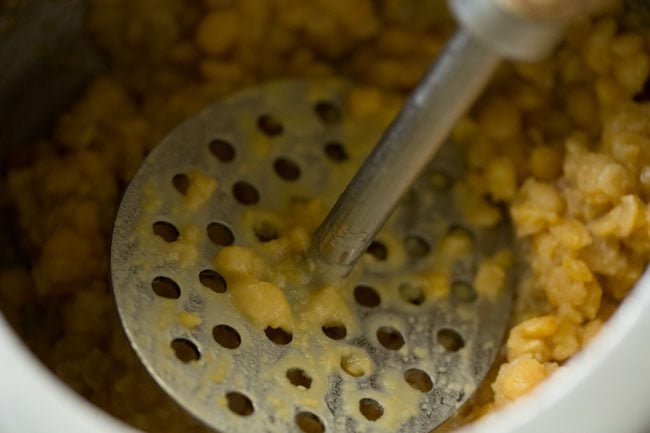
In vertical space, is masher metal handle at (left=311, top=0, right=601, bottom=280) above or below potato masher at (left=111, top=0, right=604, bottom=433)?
above

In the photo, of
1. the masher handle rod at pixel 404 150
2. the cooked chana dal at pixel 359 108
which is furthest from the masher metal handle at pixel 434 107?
the cooked chana dal at pixel 359 108

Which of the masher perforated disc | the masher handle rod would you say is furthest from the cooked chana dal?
the masher handle rod

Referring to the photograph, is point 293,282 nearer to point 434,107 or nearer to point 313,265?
point 313,265

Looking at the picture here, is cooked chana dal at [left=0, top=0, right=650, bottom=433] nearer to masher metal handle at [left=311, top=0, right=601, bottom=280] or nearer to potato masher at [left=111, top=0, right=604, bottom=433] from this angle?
potato masher at [left=111, top=0, right=604, bottom=433]

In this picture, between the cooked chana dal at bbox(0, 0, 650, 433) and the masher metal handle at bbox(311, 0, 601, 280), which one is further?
the cooked chana dal at bbox(0, 0, 650, 433)

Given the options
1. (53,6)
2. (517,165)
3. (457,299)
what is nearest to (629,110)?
(517,165)

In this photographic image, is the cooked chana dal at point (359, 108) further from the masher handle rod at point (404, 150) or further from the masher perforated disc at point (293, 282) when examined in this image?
the masher handle rod at point (404, 150)
